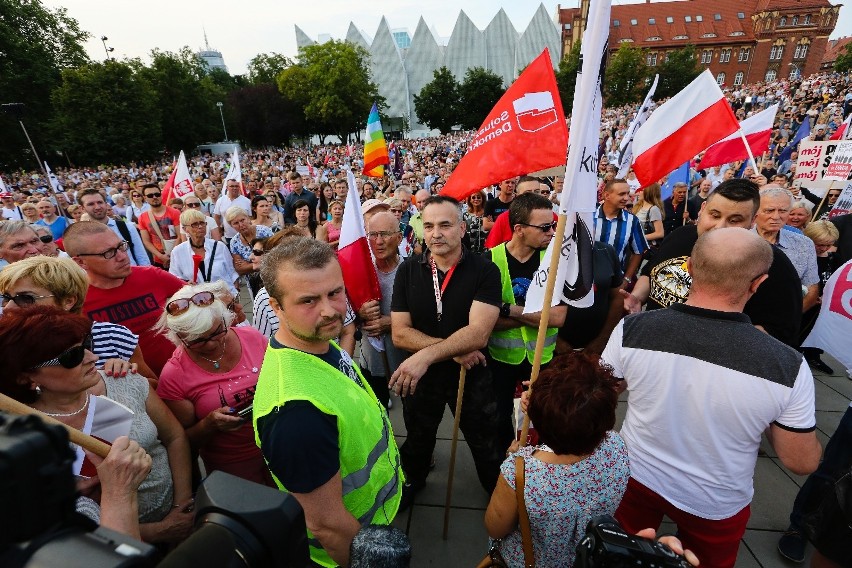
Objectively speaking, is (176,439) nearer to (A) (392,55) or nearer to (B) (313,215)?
(B) (313,215)

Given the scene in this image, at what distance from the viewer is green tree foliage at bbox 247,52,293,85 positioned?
6850 cm

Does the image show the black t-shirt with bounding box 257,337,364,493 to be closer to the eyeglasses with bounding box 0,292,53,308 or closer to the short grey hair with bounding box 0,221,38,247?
the eyeglasses with bounding box 0,292,53,308

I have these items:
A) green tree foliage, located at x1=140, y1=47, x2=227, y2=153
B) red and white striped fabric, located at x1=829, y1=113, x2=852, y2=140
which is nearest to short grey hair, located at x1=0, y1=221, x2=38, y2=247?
red and white striped fabric, located at x1=829, y1=113, x2=852, y2=140

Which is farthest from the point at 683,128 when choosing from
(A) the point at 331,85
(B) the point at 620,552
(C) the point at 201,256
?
(A) the point at 331,85

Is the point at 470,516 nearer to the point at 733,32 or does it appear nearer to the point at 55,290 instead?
the point at 55,290

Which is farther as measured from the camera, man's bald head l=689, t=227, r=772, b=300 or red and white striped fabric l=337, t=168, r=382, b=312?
red and white striped fabric l=337, t=168, r=382, b=312

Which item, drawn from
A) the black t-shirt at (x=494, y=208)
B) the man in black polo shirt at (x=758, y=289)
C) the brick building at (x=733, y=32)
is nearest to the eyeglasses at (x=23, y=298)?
the man in black polo shirt at (x=758, y=289)

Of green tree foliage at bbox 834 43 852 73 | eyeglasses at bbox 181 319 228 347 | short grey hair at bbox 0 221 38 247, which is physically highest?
green tree foliage at bbox 834 43 852 73

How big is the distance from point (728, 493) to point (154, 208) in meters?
7.89

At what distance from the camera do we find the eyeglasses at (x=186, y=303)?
214 cm

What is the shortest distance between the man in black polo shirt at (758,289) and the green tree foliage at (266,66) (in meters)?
77.1

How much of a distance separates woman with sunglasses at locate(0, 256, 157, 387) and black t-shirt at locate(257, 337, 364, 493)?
3.81 feet

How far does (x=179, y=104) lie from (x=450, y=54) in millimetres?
42395

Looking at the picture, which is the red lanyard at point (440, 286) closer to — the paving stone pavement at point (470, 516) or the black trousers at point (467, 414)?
the black trousers at point (467, 414)
